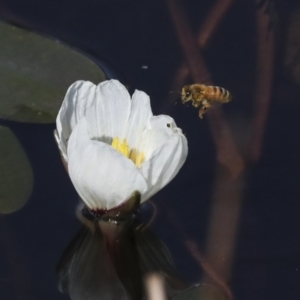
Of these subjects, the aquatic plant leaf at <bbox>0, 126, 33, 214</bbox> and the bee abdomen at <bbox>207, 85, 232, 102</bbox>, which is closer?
the aquatic plant leaf at <bbox>0, 126, 33, 214</bbox>

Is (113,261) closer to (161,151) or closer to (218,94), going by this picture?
(161,151)

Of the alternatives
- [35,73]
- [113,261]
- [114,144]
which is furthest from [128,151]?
[35,73]

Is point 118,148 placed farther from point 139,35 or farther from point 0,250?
point 139,35

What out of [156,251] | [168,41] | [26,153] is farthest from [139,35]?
[156,251]

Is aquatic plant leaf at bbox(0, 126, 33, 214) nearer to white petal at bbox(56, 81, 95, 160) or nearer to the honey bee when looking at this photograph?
white petal at bbox(56, 81, 95, 160)

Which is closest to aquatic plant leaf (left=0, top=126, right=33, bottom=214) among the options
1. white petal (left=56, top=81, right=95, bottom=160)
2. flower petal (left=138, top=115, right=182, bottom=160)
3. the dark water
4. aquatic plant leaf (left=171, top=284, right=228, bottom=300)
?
the dark water

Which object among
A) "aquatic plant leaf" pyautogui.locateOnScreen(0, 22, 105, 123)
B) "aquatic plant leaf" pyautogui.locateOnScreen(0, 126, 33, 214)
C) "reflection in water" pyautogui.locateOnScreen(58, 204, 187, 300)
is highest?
"aquatic plant leaf" pyautogui.locateOnScreen(0, 22, 105, 123)

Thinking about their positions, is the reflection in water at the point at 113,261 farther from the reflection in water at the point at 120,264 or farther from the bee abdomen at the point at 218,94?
the bee abdomen at the point at 218,94

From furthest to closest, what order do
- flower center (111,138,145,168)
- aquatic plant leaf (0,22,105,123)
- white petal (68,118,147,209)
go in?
aquatic plant leaf (0,22,105,123), flower center (111,138,145,168), white petal (68,118,147,209)
